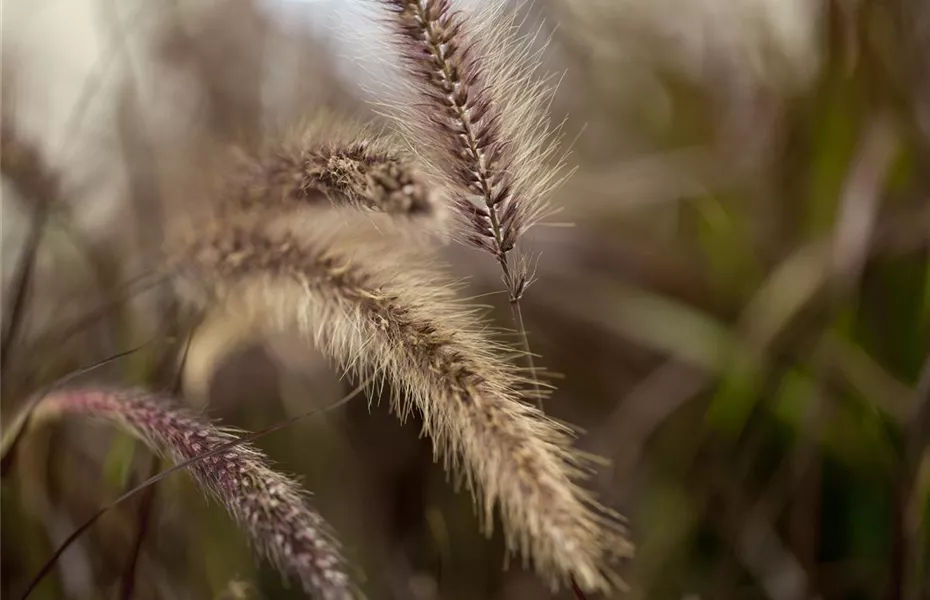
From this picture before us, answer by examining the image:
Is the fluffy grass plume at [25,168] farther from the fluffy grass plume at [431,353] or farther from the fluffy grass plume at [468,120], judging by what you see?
the fluffy grass plume at [468,120]

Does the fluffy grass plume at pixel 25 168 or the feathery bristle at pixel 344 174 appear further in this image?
the fluffy grass plume at pixel 25 168

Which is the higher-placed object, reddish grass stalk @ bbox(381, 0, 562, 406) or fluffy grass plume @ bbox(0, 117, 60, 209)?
reddish grass stalk @ bbox(381, 0, 562, 406)

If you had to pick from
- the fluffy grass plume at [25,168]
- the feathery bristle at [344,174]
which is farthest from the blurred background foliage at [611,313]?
the feathery bristle at [344,174]

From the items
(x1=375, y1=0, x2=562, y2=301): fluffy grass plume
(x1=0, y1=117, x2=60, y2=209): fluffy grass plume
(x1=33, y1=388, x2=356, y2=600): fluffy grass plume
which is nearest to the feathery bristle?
(x1=375, y1=0, x2=562, y2=301): fluffy grass plume

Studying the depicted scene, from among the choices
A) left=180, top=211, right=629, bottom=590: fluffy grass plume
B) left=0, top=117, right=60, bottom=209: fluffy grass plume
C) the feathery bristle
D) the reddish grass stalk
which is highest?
the reddish grass stalk

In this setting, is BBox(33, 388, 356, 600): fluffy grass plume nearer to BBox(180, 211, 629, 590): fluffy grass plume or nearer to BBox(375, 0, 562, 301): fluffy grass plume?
BBox(180, 211, 629, 590): fluffy grass plume

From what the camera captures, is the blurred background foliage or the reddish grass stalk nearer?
the reddish grass stalk
